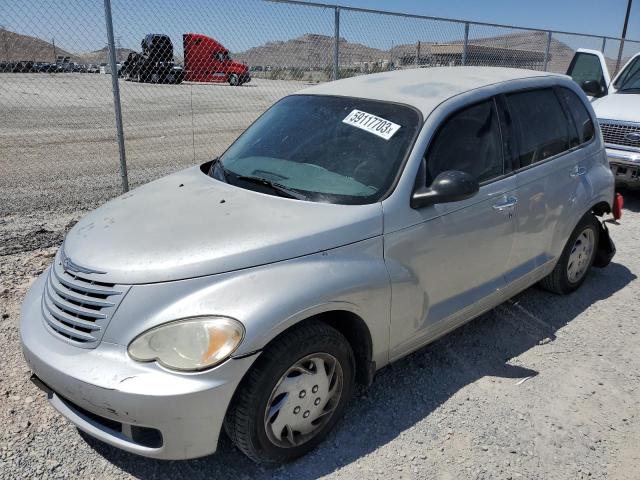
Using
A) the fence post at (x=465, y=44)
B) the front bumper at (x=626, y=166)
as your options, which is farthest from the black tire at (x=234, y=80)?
the front bumper at (x=626, y=166)

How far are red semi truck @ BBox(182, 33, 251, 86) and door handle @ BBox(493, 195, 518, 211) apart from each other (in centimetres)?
590

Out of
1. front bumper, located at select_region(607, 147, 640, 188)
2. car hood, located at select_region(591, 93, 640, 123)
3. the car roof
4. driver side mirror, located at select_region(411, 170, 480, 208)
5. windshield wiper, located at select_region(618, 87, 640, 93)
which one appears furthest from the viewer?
windshield wiper, located at select_region(618, 87, 640, 93)

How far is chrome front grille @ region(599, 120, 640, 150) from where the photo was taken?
7.16m

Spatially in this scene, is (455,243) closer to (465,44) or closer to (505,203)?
(505,203)

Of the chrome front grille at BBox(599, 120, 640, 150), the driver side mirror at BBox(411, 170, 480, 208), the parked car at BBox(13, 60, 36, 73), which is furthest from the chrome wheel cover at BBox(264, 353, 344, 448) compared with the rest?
the parked car at BBox(13, 60, 36, 73)

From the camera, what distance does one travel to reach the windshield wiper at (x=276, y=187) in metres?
2.93

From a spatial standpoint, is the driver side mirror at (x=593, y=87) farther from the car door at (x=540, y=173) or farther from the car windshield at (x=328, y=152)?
the car windshield at (x=328, y=152)

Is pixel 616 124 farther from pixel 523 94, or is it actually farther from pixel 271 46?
pixel 271 46

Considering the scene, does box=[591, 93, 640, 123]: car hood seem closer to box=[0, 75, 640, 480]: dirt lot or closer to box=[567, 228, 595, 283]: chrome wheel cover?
box=[0, 75, 640, 480]: dirt lot

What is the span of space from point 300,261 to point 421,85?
167 centimetres

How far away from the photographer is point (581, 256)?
15.1ft

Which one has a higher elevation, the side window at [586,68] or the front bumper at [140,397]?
the side window at [586,68]

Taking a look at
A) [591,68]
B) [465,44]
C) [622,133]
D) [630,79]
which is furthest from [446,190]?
[465,44]

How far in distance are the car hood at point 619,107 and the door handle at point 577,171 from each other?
12.5 feet
